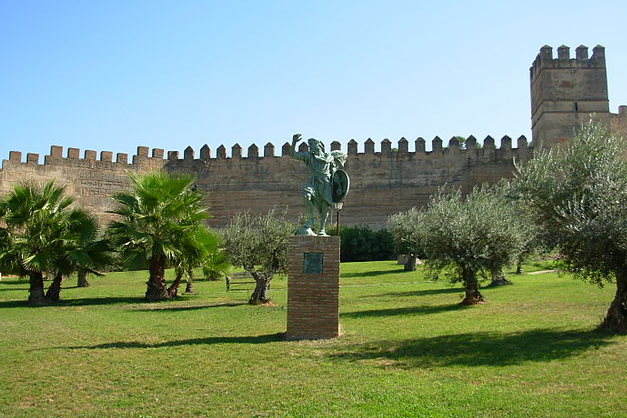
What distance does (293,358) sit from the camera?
24.8ft

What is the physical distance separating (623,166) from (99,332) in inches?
333

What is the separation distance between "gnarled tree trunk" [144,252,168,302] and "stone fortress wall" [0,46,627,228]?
58.7ft

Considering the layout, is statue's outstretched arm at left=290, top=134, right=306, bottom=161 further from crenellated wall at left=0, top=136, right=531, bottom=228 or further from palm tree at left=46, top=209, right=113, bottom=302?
crenellated wall at left=0, top=136, right=531, bottom=228

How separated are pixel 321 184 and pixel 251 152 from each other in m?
27.6

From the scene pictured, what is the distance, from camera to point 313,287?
864cm

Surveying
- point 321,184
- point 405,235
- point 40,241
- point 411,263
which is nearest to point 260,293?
point 40,241

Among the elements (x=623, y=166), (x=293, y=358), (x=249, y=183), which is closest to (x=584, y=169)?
(x=623, y=166)

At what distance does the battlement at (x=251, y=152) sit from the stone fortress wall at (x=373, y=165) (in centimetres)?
5

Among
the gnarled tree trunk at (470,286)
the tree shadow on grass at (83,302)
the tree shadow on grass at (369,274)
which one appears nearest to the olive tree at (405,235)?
the tree shadow on grass at (369,274)

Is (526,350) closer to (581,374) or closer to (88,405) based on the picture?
(581,374)

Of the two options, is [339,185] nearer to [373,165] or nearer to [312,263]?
[312,263]

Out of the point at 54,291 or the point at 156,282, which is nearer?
the point at 54,291

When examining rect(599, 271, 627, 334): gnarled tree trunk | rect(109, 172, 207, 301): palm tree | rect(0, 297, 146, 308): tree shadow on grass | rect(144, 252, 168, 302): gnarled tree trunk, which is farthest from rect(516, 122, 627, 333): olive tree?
→ rect(0, 297, 146, 308): tree shadow on grass

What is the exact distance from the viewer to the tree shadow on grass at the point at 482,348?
289 inches
